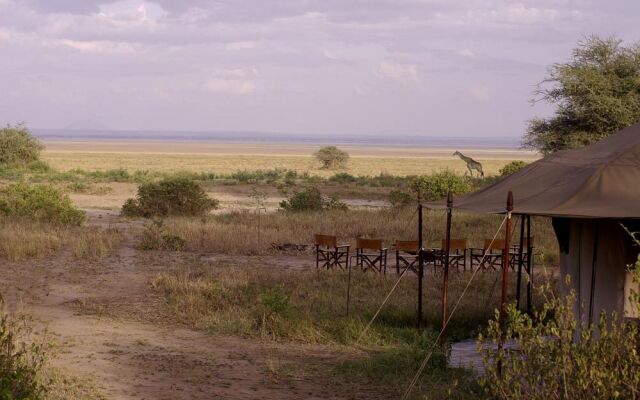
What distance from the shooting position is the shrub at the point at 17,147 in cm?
4603

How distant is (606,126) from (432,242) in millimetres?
10562

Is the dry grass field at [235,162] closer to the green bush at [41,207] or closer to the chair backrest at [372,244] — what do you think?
the green bush at [41,207]

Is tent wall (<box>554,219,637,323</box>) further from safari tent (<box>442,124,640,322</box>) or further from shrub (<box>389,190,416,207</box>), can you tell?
shrub (<box>389,190,416,207</box>)

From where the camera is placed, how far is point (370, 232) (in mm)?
19969

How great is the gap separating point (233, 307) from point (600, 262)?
15.9 feet

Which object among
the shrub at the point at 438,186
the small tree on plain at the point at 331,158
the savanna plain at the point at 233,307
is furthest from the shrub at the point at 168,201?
the small tree on plain at the point at 331,158

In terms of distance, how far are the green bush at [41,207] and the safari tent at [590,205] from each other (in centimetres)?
1274

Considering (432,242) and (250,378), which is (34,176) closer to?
(432,242)

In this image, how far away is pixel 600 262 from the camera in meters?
9.62

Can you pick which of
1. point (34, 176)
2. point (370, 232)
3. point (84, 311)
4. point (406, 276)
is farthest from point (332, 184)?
point (84, 311)

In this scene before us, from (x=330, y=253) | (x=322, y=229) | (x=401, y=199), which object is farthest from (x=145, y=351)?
(x=401, y=199)

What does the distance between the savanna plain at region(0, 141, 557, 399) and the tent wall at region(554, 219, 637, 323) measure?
1.51m

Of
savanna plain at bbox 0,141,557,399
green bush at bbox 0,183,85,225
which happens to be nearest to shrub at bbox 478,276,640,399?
savanna plain at bbox 0,141,557,399

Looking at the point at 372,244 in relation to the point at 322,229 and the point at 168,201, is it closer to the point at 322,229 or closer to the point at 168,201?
the point at 322,229
